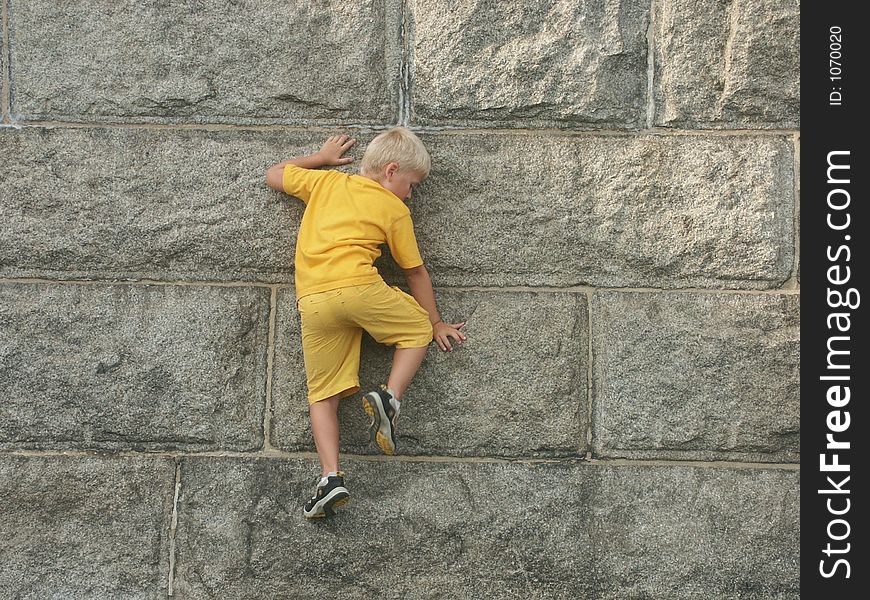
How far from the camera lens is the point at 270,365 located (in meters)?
3.39

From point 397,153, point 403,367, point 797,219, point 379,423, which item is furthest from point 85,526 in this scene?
point 797,219

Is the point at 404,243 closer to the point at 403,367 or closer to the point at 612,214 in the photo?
the point at 403,367

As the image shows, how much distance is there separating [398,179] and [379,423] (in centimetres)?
87

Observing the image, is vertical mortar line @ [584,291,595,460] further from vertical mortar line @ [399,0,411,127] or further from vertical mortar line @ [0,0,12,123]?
vertical mortar line @ [0,0,12,123]

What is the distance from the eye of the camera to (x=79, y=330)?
3381 mm

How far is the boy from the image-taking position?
316 centimetres

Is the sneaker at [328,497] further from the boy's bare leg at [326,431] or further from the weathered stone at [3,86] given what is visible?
the weathered stone at [3,86]

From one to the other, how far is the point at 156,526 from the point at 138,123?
1.51 m

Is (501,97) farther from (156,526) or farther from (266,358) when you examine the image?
(156,526)

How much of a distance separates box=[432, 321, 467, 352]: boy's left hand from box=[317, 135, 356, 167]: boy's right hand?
707 mm

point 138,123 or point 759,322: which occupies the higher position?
point 138,123

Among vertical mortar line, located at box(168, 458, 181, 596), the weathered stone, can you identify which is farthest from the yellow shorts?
the weathered stone
